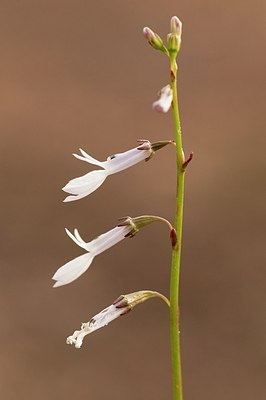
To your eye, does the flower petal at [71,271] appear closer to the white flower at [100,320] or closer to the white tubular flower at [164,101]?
the white flower at [100,320]

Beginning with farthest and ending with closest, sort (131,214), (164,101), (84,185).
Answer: (131,214) → (84,185) → (164,101)

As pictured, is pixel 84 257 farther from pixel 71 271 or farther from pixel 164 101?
pixel 164 101

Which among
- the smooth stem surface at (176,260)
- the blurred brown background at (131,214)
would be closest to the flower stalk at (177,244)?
the smooth stem surface at (176,260)

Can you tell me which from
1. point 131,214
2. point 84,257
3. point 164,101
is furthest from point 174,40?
point 131,214

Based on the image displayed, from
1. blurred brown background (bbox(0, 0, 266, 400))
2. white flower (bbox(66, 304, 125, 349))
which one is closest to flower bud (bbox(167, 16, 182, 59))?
white flower (bbox(66, 304, 125, 349))

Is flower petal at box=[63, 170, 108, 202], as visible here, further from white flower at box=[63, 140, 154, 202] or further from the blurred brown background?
the blurred brown background
